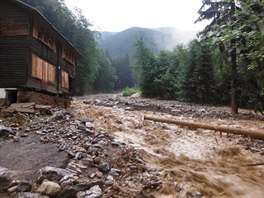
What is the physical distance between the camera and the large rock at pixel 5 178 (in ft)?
18.2

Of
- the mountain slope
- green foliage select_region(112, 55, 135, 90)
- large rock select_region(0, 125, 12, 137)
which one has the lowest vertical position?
large rock select_region(0, 125, 12, 137)

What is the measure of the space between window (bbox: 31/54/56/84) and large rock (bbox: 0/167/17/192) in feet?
33.3

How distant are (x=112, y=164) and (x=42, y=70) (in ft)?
36.7

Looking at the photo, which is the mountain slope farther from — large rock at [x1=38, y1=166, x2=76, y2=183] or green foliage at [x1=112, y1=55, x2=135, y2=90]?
large rock at [x1=38, y1=166, x2=76, y2=183]

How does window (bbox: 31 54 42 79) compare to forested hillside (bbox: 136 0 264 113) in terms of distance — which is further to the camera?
window (bbox: 31 54 42 79)

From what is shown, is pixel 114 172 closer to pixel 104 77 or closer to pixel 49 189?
pixel 49 189

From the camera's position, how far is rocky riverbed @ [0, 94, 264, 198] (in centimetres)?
582

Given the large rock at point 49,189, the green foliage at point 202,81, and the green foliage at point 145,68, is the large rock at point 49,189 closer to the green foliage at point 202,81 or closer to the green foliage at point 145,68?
the green foliage at point 202,81

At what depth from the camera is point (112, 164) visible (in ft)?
24.0

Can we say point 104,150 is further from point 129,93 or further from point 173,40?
point 173,40

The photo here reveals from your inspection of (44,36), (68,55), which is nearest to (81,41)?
(68,55)

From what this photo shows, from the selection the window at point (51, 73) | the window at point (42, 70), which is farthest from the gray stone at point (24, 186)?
the window at point (51, 73)

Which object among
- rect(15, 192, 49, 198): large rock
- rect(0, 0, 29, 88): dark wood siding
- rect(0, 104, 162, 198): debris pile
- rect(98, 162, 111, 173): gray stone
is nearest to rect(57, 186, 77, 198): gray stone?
rect(0, 104, 162, 198): debris pile

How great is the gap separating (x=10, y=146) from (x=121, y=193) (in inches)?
154
